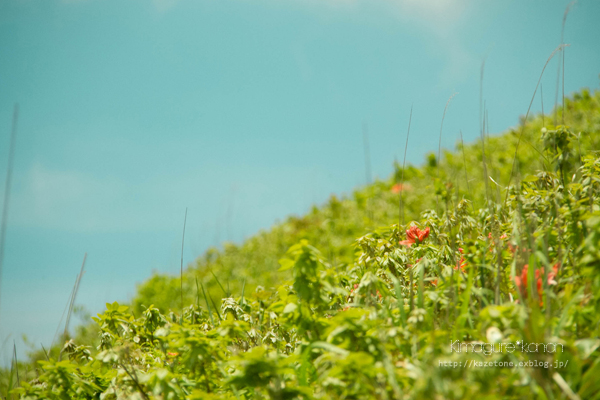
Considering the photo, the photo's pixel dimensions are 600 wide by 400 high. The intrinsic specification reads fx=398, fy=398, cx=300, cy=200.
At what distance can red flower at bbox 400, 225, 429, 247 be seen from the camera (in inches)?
92.3

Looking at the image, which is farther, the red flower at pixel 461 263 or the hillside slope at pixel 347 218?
the hillside slope at pixel 347 218

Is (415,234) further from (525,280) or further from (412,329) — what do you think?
(412,329)

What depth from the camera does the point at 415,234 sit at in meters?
2.37

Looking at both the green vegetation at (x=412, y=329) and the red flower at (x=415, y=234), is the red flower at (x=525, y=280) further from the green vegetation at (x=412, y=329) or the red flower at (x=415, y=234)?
the red flower at (x=415, y=234)

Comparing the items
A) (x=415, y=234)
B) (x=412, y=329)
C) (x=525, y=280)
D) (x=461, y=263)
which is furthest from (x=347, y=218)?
(x=412, y=329)

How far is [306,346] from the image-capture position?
1.55m

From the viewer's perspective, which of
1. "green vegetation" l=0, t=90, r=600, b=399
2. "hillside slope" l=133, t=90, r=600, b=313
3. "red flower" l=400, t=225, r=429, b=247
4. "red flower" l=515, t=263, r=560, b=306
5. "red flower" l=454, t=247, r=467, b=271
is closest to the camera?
"green vegetation" l=0, t=90, r=600, b=399

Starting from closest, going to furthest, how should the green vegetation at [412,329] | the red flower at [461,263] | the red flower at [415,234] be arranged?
the green vegetation at [412,329]
the red flower at [461,263]
the red flower at [415,234]

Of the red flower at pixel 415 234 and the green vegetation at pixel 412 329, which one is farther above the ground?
the red flower at pixel 415 234

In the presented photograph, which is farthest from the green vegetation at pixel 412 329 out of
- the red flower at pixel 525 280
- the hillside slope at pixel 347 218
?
the hillside slope at pixel 347 218

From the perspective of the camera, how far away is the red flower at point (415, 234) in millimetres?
2344

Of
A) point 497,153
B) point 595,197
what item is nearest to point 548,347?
point 595,197

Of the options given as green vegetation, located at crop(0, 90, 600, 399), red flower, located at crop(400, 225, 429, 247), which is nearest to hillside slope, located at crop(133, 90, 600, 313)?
red flower, located at crop(400, 225, 429, 247)

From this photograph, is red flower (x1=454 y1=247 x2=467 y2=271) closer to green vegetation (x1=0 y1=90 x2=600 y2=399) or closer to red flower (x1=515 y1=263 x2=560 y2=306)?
green vegetation (x1=0 y1=90 x2=600 y2=399)
